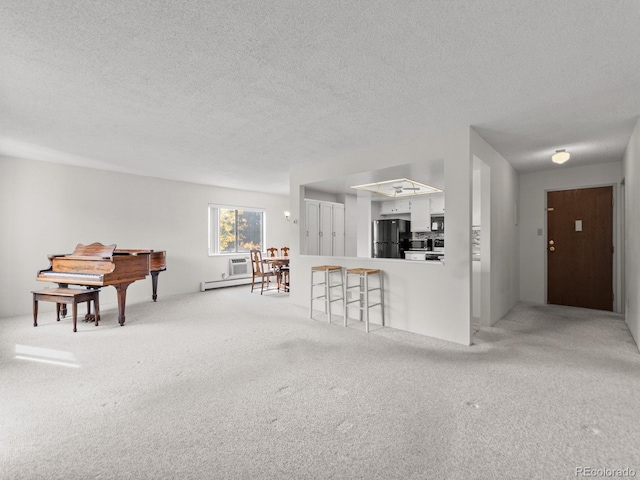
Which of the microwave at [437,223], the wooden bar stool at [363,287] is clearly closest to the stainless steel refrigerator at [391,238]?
the microwave at [437,223]

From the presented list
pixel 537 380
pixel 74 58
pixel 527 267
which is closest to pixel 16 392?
pixel 74 58

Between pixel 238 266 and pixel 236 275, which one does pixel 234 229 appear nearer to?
pixel 238 266

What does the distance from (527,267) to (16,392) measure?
6.89m

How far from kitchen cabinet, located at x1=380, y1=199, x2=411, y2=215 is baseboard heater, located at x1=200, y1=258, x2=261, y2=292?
11.9 feet

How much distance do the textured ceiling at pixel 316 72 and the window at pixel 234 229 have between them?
11.6ft

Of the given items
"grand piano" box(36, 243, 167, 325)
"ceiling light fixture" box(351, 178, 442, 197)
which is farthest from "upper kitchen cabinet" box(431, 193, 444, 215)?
"grand piano" box(36, 243, 167, 325)

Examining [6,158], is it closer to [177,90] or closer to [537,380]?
[177,90]

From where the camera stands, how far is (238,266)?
25.2ft

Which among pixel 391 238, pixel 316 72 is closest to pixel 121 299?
pixel 316 72

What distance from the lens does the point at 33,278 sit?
4883mm

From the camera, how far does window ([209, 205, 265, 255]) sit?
7438 millimetres

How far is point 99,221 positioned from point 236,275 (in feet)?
10.1

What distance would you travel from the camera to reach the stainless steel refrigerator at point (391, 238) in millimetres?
6738

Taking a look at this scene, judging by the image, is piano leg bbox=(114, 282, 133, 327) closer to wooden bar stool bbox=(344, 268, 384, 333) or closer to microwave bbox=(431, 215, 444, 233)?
wooden bar stool bbox=(344, 268, 384, 333)
